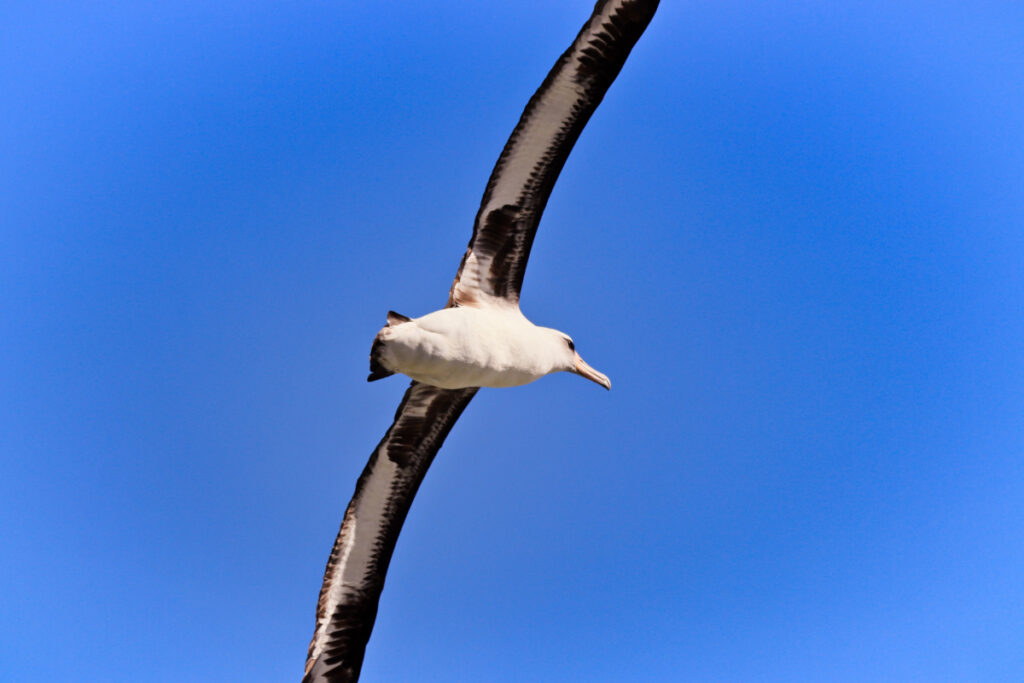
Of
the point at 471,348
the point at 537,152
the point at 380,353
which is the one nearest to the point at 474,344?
the point at 471,348

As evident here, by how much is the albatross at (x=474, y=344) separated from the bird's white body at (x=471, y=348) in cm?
2

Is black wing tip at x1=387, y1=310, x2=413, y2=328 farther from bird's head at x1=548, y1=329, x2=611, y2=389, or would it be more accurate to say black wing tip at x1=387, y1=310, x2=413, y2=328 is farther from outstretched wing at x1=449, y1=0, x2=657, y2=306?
bird's head at x1=548, y1=329, x2=611, y2=389

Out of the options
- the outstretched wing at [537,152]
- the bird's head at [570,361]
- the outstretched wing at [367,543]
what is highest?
the outstretched wing at [537,152]

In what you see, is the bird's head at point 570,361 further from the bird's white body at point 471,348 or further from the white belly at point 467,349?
the white belly at point 467,349

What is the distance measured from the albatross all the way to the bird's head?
21mm

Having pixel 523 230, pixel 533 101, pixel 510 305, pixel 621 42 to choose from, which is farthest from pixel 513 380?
pixel 621 42

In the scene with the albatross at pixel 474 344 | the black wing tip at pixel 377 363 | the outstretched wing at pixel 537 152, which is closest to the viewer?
the black wing tip at pixel 377 363

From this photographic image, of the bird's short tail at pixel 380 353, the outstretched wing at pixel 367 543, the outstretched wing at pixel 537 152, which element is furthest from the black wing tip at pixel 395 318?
the outstretched wing at pixel 367 543

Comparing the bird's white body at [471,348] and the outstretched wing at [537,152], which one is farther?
the outstretched wing at [537,152]

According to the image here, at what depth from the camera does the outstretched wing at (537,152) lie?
11312mm

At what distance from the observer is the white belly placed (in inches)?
408

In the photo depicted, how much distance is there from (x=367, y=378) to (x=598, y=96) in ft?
14.6

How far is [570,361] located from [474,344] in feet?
9.38

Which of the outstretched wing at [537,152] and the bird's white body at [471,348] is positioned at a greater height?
the outstretched wing at [537,152]
